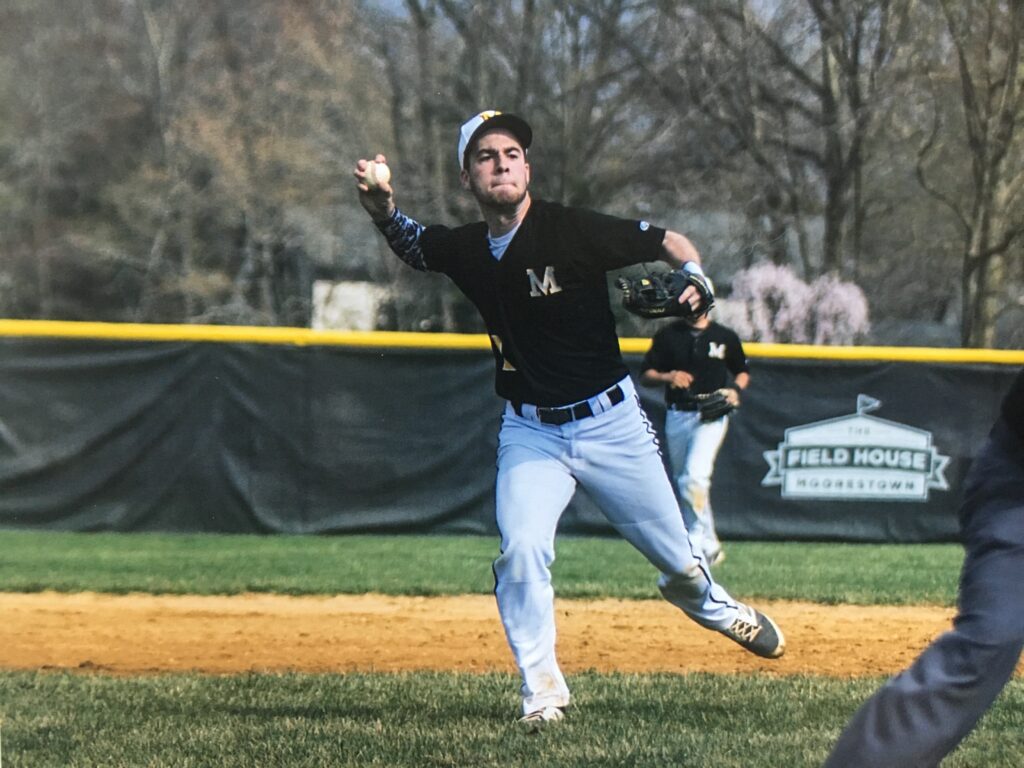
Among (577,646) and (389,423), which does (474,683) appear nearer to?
(577,646)

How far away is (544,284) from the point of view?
4703mm

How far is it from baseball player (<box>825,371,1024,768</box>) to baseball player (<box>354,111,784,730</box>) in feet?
6.65

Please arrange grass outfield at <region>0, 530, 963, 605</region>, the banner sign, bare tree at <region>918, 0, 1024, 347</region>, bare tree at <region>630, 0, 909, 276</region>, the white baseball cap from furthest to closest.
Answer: bare tree at <region>630, 0, 909, 276</region>, bare tree at <region>918, 0, 1024, 347</region>, the banner sign, grass outfield at <region>0, 530, 963, 605</region>, the white baseball cap

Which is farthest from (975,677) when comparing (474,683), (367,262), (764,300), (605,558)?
(367,262)

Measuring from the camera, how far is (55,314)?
3359 centimetres

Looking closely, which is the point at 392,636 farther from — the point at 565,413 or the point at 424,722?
the point at 565,413

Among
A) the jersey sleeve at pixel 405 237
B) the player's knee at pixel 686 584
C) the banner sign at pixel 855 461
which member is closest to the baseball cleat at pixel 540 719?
the player's knee at pixel 686 584

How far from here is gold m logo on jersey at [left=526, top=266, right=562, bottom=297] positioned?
15.4 ft

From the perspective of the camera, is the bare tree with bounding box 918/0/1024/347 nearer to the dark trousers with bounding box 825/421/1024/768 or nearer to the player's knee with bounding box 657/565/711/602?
the player's knee with bounding box 657/565/711/602

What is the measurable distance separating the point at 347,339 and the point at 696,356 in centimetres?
382

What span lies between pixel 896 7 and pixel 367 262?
12101 mm

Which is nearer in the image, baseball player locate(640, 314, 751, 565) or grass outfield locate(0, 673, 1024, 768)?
grass outfield locate(0, 673, 1024, 768)

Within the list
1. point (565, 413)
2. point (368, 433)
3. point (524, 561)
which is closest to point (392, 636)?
point (524, 561)

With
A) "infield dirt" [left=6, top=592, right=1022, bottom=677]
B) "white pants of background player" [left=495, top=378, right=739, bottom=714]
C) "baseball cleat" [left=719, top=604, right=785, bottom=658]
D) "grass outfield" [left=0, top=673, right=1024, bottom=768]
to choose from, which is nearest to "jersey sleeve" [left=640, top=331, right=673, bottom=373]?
"infield dirt" [left=6, top=592, right=1022, bottom=677]
